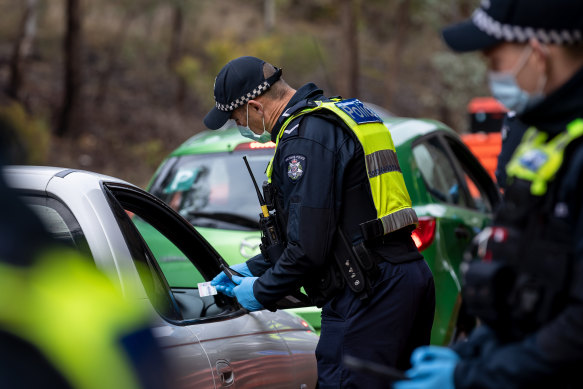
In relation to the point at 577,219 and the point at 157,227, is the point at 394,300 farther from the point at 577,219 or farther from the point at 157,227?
the point at 577,219

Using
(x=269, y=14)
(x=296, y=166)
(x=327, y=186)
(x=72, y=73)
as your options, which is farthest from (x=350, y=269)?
(x=269, y=14)

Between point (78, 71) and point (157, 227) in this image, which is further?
point (78, 71)

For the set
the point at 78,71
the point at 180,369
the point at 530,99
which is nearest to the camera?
the point at 530,99

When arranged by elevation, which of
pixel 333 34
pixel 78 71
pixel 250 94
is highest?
pixel 250 94

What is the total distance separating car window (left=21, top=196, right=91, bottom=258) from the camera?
269 centimetres

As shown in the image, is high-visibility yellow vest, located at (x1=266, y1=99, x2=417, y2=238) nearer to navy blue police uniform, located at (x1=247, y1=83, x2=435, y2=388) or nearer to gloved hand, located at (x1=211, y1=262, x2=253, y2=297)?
navy blue police uniform, located at (x1=247, y1=83, x2=435, y2=388)

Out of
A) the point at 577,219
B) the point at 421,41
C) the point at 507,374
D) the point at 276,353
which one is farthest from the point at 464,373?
the point at 421,41

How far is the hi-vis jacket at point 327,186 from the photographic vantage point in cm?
330

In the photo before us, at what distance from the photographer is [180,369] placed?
2834mm

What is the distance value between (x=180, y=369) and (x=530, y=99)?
148 cm

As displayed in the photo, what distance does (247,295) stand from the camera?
3.53 m

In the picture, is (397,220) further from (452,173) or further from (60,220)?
(452,173)

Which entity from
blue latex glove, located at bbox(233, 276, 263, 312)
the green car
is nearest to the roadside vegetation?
the green car

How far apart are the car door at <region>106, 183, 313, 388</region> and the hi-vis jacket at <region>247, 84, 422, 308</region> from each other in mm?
219
